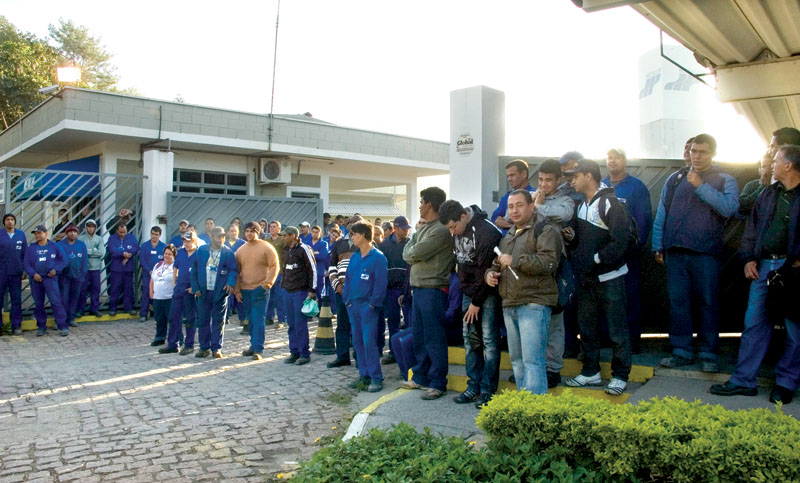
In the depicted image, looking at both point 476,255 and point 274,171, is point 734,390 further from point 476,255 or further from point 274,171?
point 274,171

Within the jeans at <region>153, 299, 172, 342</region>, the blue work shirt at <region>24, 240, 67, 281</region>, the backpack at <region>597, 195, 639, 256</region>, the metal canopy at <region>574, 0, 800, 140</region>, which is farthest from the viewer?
the blue work shirt at <region>24, 240, 67, 281</region>

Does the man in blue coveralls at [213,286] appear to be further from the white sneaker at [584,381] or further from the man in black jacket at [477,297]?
the white sneaker at [584,381]

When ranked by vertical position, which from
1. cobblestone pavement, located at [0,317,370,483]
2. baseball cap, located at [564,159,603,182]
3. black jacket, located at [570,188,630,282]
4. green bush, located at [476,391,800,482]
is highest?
baseball cap, located at [564,159,603,182]

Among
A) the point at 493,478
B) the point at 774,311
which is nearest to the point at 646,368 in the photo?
the point at 774,311

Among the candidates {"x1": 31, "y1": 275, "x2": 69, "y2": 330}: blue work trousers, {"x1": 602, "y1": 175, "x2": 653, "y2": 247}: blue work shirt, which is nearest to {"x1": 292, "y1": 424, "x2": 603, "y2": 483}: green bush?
{"x1": 602, "y1": 175, "x2": 653, "y2": 247}: blue work shirt

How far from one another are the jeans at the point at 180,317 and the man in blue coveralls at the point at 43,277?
3004mm

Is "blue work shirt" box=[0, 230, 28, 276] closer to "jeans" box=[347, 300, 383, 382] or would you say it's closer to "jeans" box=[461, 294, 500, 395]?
"jeans" box=[347, 300, 383, 382]

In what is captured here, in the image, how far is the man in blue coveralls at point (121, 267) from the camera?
1306cm

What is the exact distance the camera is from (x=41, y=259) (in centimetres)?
1127

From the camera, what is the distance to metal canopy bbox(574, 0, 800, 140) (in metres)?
5.78

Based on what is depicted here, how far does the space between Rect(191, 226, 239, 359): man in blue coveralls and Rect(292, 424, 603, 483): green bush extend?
573 cm

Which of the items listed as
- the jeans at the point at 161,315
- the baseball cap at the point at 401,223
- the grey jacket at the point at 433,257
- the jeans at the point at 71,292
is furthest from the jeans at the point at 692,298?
the jeans at the point at 71,292

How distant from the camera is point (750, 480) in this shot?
2.69m

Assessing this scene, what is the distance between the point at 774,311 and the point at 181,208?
13.1 meters
